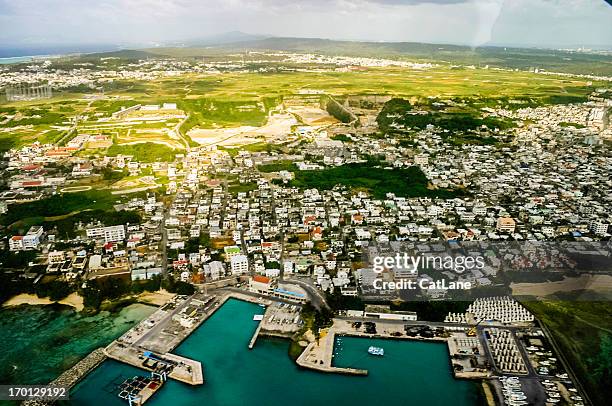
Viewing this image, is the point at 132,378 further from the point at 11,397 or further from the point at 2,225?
the point at 2,225

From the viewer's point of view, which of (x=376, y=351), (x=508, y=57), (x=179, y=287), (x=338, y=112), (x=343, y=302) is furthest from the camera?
(x=508, y=57)

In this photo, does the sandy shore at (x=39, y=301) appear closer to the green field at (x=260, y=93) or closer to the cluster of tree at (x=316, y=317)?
the cluster of tree at (x=316, y=317)

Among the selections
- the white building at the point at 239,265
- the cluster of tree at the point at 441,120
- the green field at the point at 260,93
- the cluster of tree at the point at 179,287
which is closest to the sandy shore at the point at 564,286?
the white building at the point at 239,265

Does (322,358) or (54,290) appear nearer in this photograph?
(322,358)

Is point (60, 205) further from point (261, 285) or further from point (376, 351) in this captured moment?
point (376, 351)

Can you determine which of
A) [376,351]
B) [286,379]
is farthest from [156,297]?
[376,351]

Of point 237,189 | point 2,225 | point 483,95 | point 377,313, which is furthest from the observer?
point 483,95

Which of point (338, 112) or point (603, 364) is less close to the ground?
point (338, 112)

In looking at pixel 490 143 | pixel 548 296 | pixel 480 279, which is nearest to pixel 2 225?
pixel 480 279
